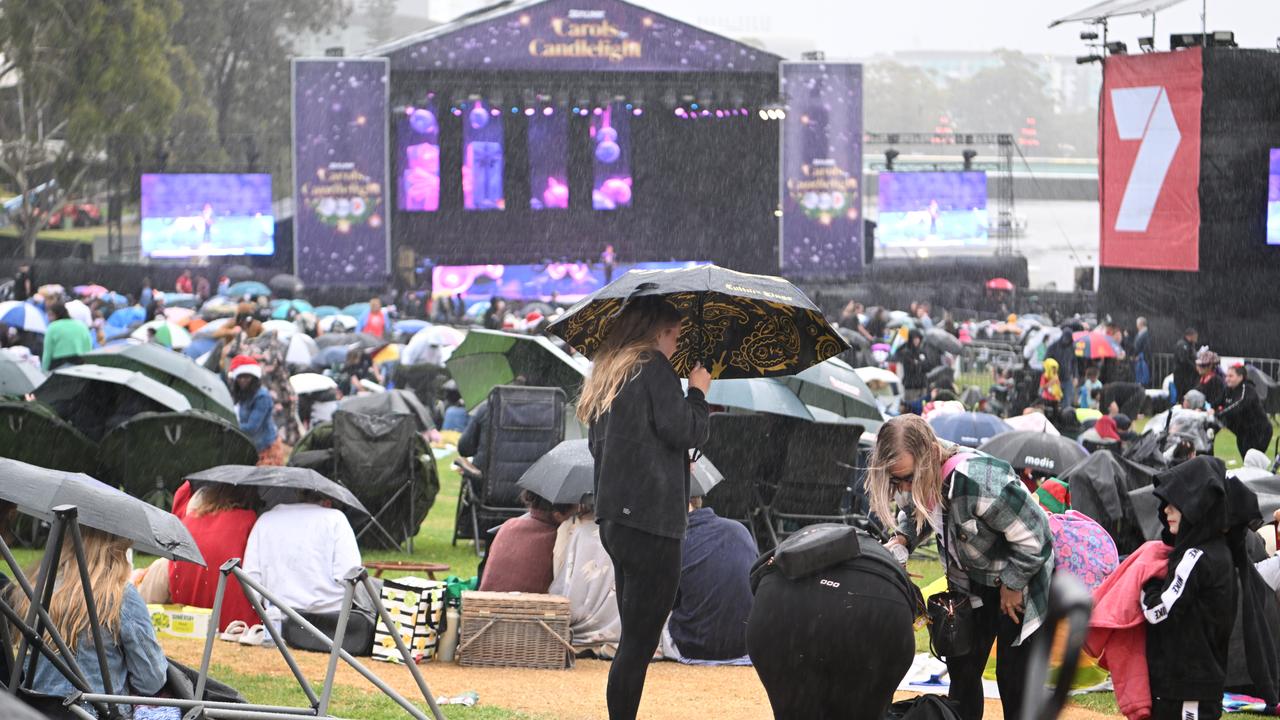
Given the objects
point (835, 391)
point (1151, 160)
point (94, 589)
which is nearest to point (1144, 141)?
point (1151, 160)

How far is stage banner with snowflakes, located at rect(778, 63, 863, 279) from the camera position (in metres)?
35.0

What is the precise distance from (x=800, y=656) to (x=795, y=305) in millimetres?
1538

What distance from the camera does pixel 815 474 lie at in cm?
1040

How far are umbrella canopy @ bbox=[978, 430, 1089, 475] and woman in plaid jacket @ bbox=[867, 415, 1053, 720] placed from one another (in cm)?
522

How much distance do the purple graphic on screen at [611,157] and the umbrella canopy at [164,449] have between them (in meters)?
25.6

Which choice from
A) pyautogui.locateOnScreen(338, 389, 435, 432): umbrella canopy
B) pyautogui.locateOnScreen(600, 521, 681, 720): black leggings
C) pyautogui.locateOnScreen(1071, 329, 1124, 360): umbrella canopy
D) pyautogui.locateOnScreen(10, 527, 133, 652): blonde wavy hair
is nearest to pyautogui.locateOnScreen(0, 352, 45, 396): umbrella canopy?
pyautogui.locateOnScreen(338, 389, 435, 432): umbrella canopy

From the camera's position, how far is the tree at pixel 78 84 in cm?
4066

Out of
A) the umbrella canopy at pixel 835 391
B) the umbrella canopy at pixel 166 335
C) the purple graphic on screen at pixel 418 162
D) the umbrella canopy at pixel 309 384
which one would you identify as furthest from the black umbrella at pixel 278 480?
the purple graphic on screen at pixel 418 162

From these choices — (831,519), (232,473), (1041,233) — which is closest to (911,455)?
(232,473)

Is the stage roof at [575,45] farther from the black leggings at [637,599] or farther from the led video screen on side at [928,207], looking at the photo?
the black leggings at [637,599]

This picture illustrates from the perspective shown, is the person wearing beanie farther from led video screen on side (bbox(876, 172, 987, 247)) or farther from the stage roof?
led video screen on side (bbox(876, 172, 987, 247))

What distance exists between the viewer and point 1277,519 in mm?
7250

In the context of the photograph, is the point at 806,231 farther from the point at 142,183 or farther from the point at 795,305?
the point at 795,305

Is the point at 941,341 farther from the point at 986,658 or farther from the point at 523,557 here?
the point at 986,658
